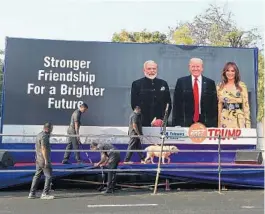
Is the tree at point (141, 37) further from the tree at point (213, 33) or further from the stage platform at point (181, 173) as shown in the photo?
the stage platform at point (181, 173)

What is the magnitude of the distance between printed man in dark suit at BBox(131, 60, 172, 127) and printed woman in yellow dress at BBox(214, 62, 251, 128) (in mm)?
1480

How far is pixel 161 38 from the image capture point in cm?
2978

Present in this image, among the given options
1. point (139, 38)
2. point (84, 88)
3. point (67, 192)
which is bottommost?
point (67, 192)

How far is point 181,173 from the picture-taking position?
1012 cm

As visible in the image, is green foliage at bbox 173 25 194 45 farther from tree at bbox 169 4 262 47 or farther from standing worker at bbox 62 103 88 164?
standing worker at bbox 62 103 88 164

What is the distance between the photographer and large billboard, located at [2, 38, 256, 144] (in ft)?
36.0

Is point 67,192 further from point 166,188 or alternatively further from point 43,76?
point 43,76

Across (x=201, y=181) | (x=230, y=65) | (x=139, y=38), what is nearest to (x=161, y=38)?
(x=139, y=38)

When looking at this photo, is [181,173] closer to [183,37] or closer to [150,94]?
[150,94]

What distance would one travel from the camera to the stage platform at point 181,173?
32.0ft

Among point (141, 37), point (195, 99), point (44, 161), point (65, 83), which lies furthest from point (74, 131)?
point (141, 37)

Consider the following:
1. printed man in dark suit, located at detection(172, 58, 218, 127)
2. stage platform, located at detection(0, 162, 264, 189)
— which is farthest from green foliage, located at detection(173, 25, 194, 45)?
stage platform, located at detection(0, 162, 264, 189)

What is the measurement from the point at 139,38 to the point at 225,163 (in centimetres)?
1885

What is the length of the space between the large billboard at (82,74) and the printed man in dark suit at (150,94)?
135 millimetres
